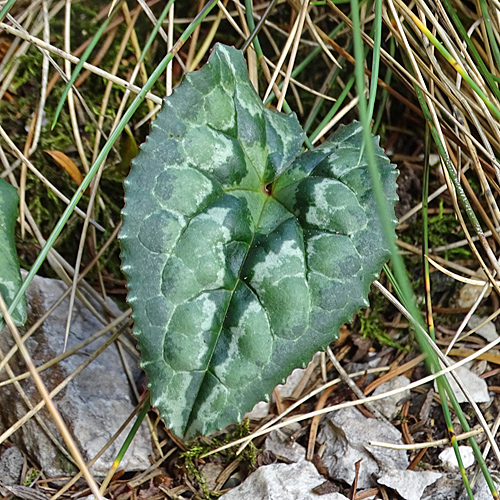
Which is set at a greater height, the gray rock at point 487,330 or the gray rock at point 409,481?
the gray rock at point 487,330

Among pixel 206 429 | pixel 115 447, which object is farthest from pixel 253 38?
pixel 115 447

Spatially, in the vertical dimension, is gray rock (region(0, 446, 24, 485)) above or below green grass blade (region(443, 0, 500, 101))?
below

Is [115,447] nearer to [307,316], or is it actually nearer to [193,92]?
[307,316]

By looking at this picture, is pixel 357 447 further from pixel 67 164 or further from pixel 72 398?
pixel 67 164

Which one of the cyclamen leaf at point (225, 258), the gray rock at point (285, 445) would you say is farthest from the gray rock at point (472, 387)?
the cyclamen leaf at point (225, 258)

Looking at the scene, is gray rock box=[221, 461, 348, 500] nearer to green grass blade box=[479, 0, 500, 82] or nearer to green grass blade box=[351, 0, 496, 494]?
green grass blade box=[351, 0, 496, 494]

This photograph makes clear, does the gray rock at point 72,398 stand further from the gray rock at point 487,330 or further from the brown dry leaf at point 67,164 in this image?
the gray rock at point 487,330

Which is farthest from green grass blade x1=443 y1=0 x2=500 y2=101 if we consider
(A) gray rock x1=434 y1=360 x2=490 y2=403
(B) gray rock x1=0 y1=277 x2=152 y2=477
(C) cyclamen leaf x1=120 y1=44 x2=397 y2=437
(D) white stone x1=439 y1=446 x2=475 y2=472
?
(B) gray rock x1=0 y1=277 x2=152 y2=477

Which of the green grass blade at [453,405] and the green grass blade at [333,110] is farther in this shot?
the green grass blade at [333,110]
